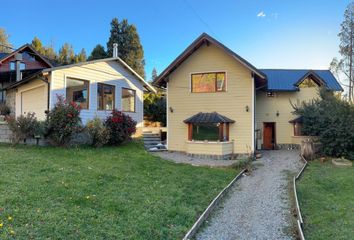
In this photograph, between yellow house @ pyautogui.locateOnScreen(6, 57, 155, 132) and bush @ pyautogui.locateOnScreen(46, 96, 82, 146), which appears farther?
yellow house @ pyautogui.locateOnScreen(6, 57, 155, 132)

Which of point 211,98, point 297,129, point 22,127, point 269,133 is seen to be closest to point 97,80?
point 22,127

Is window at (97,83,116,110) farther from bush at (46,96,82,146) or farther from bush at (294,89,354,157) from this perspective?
bush at (294,89,354,157)

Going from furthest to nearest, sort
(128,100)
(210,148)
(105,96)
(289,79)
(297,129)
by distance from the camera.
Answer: (289,79)
(297,129)
(128,100)
(105,96)
(210,148)

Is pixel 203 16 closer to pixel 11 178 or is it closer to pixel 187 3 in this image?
pixel 187 3

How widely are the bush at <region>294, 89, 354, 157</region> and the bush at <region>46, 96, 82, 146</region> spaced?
12.7 metres

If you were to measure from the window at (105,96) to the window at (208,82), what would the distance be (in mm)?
5267

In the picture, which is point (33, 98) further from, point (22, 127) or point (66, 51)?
point (66, 51)

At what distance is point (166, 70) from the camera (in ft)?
59.8

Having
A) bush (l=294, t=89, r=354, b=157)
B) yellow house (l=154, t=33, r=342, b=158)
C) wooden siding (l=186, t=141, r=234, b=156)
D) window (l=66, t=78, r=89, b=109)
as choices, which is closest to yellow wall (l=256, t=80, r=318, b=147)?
yellow house (l=154, t=33, r=342, b=158)

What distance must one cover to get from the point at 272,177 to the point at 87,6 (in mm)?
20873

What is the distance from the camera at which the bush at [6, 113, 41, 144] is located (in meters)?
13.7

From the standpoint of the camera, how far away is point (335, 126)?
52.4 ft

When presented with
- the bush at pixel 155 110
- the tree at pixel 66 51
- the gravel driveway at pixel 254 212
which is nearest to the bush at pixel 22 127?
the gravel driveway at pixel 254 212

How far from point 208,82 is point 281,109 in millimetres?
8503
